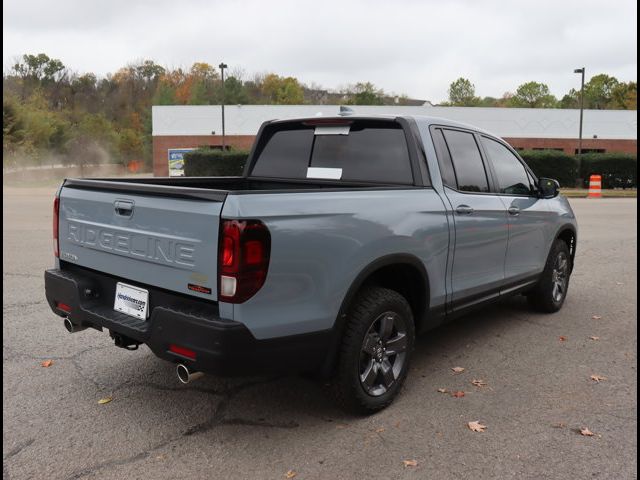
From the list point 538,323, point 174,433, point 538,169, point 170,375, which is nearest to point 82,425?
point 174,433

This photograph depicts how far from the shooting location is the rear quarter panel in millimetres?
2836

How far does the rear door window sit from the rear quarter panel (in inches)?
37.9

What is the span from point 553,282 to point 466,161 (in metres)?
2.15

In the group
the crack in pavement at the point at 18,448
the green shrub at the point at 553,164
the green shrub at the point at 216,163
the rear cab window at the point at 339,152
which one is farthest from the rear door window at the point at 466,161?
the green shrub at the point at 553,164

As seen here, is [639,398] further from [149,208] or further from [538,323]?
[149,208]

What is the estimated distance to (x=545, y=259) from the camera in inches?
223

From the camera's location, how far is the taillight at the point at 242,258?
9.00 ft

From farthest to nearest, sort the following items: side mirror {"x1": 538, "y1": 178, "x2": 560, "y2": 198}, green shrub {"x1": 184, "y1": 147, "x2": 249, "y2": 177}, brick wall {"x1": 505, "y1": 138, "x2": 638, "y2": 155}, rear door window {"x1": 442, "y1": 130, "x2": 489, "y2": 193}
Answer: brick wall {"x1": 505, "y1": 138, "x2": 638, "y2": 155}, green shrub {"x1": 184, "y1": 147, "x2": 249, "y2": 177}, side mirror {"x1": 538, "y1": 178, "x2": 560, "y2": 198}, rear door window {"x1": 442, "y1": 130, "x2": 489, "y2": 193}

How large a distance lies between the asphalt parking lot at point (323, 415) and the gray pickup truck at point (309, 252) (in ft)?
1.24

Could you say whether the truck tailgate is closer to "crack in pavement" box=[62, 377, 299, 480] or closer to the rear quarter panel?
the rear quarter panel

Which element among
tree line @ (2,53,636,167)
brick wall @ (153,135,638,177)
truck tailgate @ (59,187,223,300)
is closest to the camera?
truck tailgate @ (59,187,223,300)

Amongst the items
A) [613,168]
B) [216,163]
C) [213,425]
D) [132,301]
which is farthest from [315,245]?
[613,168]

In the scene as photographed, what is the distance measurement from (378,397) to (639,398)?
187cm

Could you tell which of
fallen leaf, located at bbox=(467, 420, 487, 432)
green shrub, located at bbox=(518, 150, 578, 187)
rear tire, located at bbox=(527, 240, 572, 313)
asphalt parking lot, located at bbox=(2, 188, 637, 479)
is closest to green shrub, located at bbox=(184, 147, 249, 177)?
green shrub, located at bbox=(518, 150, 578, 187)
